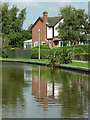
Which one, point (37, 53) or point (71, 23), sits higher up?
point (71, 23)

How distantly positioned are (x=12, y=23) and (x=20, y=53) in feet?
45.6

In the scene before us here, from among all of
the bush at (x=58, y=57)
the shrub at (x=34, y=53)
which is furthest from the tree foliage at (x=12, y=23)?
the bush at (x=58, y=57)

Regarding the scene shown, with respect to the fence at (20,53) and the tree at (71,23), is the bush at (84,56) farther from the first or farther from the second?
the fence at (20,53)

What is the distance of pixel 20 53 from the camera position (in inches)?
2264

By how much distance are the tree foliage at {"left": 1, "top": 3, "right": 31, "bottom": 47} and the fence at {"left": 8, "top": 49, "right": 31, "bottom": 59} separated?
7959 millimetres

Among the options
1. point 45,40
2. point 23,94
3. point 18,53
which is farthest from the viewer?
point 45,40

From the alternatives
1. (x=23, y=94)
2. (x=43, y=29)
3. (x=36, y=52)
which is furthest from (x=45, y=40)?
(x=23, y=94)

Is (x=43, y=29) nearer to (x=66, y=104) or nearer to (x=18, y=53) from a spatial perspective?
(x=18, y=53)

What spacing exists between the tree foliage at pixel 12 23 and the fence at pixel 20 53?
26.1ft

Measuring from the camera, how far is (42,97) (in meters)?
10.9

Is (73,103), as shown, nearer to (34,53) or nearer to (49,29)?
(34,53)

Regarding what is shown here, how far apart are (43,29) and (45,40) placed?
2.55 m

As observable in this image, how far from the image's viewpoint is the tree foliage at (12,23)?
67.7 m

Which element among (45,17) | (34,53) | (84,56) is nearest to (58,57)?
(84,56)
